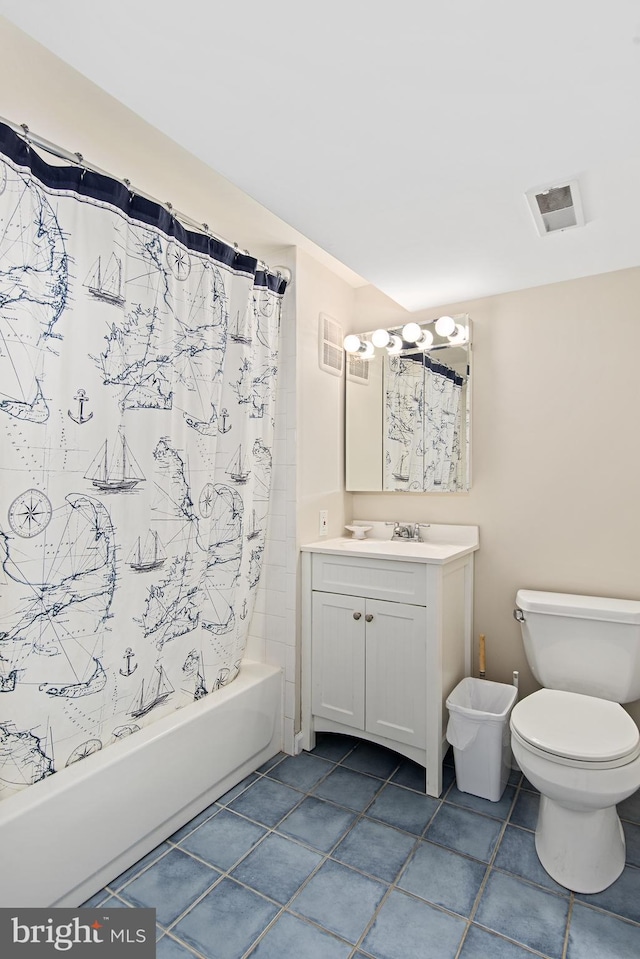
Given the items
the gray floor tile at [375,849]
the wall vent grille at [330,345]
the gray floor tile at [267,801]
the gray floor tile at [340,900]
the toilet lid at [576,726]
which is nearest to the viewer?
the gray floor tile at [340,900]

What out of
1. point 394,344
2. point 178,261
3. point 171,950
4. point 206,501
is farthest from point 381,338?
A: point 171,950

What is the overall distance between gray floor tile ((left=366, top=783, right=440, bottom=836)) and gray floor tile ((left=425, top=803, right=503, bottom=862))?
0.04 m

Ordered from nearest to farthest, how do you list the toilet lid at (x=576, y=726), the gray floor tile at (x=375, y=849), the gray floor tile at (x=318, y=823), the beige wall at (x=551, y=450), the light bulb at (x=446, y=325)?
the toilet lid at (x=576, y=726), the gray floor tile at (x=375, y=849), the gray floor tile at (x=318, y=823), the beige wall at (x=551, y=450), the light bulb at (x=446, y=325)

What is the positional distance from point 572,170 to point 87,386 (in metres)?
1.60

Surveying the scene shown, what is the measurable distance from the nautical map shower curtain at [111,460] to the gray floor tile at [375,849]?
2.46 feet

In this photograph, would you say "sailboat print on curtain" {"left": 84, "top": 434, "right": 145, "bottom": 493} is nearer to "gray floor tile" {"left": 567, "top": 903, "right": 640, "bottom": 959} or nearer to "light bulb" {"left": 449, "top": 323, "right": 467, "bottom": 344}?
"light bulb" {"left": 449, "top": 323, "right": 467, "bottom": 344}

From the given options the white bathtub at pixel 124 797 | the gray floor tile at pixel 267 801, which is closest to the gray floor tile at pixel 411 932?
the gray floor tile at pixel 267 801

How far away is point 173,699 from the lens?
6.33 ft

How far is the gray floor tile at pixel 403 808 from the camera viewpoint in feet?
6.24

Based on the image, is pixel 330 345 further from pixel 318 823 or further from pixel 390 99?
pixel 318 823

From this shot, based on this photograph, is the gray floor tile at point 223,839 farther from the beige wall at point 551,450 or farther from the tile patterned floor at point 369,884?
the beige wall at point 551,450

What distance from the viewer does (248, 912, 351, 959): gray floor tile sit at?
1369 mm

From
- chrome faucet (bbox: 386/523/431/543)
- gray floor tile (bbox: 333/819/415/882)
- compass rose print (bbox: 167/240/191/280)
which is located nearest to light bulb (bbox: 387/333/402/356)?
chrome faucet (bbox: 386/523/431/543)

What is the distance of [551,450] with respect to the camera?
7.78 feet
